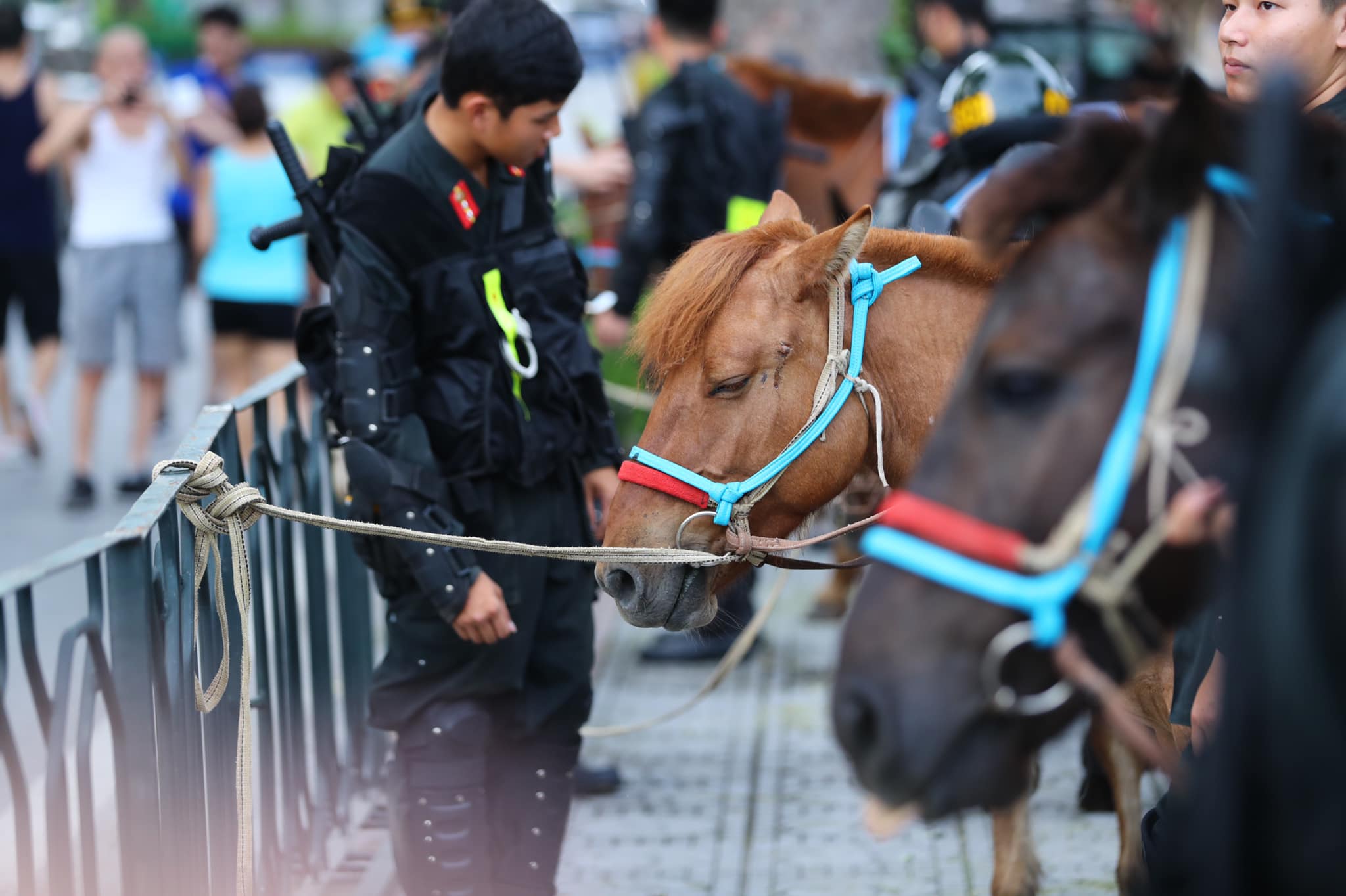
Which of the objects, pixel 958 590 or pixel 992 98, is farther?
pixel 992 98

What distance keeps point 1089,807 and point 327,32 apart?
129ft

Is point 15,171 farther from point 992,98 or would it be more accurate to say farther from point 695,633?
point 695,633

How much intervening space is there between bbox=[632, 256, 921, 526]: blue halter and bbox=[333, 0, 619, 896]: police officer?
24.3 inches

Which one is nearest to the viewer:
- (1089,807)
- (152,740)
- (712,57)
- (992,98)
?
(152,740)

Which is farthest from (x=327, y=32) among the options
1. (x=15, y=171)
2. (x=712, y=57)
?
(x=712, y=57)

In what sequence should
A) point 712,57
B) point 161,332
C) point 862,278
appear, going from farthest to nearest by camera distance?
point 161,332
point 712,57
point 862,278

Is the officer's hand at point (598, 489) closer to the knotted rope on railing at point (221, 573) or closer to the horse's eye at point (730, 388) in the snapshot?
the horse's eye at point (730, 388)

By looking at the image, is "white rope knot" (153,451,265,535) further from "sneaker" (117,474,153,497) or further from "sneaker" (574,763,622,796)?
"sneaker" (117,474,153,497)

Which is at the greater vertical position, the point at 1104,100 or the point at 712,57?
the point at 1104,100

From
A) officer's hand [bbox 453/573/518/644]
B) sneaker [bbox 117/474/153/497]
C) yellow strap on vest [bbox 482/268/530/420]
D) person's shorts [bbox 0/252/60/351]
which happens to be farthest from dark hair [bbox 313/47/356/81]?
officer's hand [bbox 453/573/518/644]

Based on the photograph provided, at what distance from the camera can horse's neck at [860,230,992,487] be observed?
10.1 feet

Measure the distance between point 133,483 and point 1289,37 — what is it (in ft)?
24.0

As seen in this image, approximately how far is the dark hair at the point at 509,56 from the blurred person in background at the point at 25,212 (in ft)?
22.2

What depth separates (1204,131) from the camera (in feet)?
5.57
